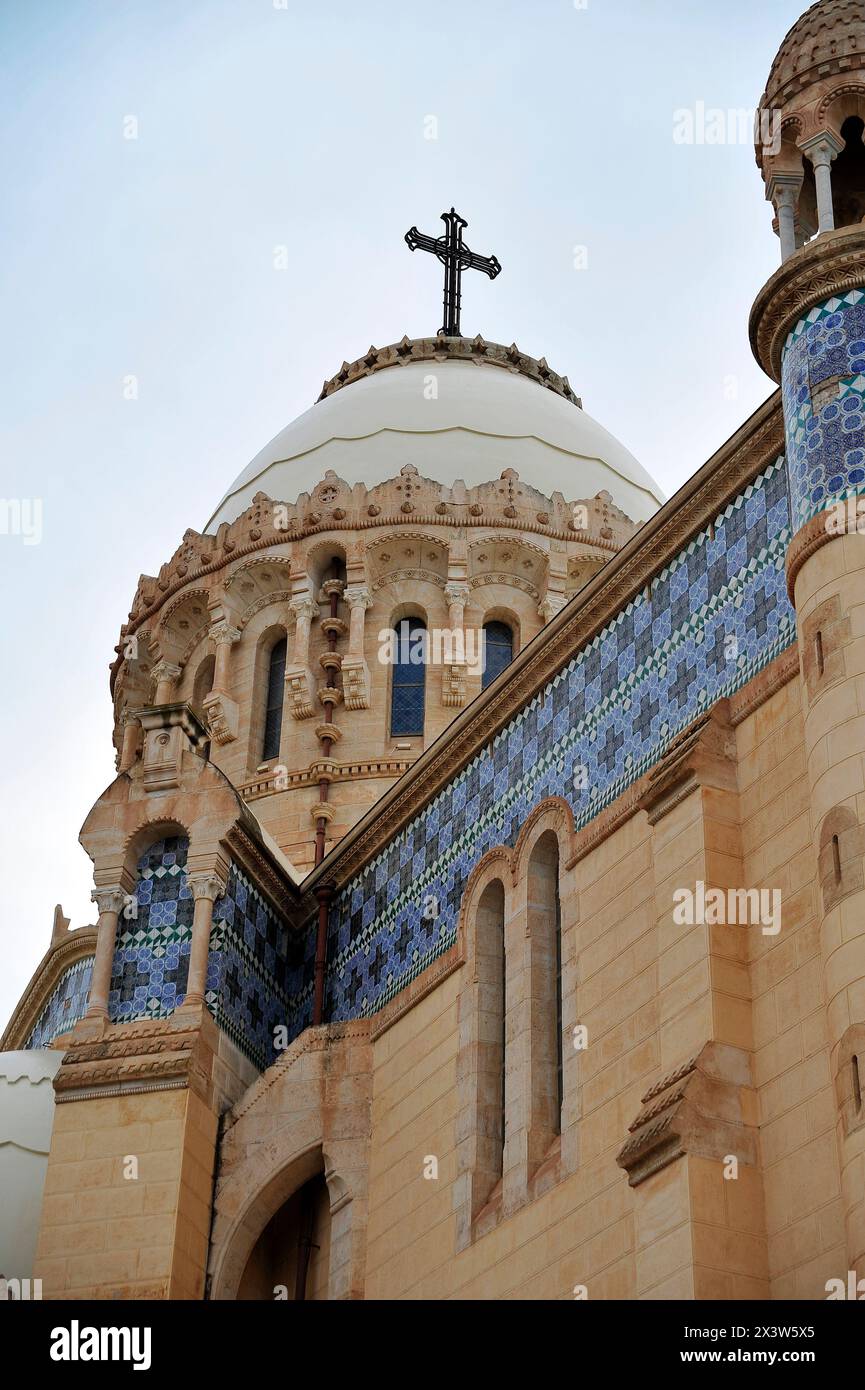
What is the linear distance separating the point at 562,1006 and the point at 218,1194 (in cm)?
419

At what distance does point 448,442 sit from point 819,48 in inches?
557

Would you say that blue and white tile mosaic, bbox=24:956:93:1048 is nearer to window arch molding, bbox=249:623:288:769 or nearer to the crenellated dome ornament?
window arch molding, bbox=249:623:288:769

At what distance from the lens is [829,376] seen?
17094mm

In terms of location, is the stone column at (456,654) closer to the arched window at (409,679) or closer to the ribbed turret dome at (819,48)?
the arched window at (409,679)

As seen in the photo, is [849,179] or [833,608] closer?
[833,608]

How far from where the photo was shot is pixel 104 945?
72.2 feet

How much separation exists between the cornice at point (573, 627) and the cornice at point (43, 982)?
168 inches

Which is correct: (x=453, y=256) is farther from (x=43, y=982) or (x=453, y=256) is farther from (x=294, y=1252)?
(x=294, y=1252)

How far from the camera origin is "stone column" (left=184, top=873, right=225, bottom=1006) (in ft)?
70.2

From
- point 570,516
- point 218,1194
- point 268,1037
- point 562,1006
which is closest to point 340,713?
point 570,516

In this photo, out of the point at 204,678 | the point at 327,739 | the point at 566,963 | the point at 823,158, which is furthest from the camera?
the point at 204,678

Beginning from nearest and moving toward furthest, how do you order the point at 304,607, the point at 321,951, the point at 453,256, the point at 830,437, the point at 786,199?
the point at 830,437
the point at 786,199
the point at 321,951
the point at 304,607
the point at 453,256

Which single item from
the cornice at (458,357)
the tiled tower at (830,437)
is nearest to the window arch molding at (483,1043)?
the tiled tower at (830,437)

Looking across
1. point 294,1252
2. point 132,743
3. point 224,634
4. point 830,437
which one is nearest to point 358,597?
point 224,634
